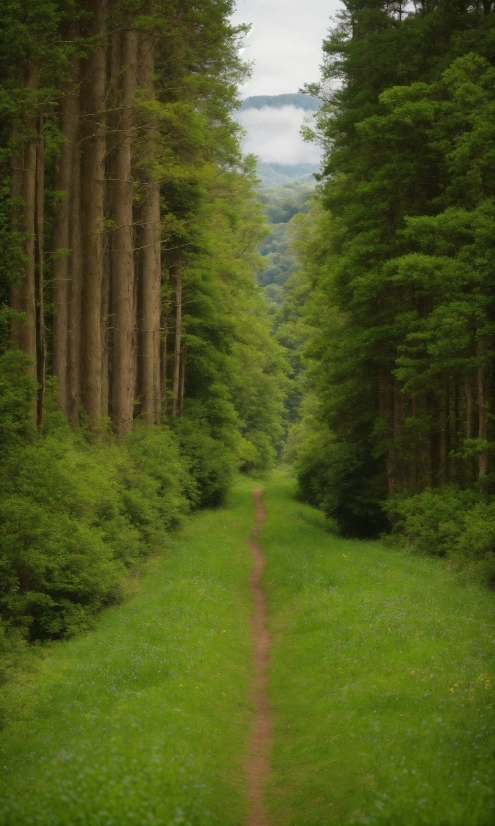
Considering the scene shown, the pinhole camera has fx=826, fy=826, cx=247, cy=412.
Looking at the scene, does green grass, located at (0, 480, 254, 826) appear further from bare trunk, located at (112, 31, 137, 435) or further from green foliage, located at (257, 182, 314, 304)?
green foliage, located at (257, 182, 314, 304)

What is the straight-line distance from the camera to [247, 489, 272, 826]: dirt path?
9902 millimetres

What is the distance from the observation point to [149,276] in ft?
105

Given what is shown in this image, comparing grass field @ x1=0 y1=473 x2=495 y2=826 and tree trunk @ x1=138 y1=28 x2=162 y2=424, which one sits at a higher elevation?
tree trunk @ x1=138 y1=28 x2=162 y2=424

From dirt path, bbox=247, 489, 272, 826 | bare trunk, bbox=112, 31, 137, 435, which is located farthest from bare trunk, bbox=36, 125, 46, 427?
bare trunk, bbox=112, 31, 137, 435

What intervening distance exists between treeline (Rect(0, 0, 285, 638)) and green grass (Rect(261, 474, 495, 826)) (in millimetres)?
5160

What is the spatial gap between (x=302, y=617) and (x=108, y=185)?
736 inches

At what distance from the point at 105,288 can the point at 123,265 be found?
2373 millimetres

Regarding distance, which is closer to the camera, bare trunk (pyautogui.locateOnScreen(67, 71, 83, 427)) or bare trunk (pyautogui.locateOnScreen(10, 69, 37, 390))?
bare trunk (pyautogui.locateOnScreen(10, 69, 37, 390))

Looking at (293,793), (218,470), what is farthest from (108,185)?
(293,793)

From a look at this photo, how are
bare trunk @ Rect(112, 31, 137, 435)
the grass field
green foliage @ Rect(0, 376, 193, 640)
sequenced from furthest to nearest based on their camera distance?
bare trunk @ Rect(112, 31, 137, 435) → green foliage @ Rect(0, 376, 193, 640) → the grass field

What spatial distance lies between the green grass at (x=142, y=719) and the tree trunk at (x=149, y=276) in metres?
12.6

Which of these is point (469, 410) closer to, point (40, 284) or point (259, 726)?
point (40, 284)

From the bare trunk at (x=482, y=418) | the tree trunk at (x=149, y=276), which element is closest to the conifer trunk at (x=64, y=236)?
the tree trunk at (x=149, y=276)

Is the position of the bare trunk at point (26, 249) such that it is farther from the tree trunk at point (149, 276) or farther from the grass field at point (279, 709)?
the tree trunk at point (149, 276)
